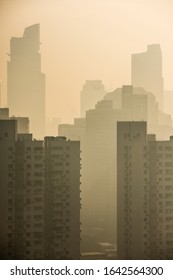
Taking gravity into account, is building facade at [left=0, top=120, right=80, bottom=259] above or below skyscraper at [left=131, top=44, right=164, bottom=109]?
below

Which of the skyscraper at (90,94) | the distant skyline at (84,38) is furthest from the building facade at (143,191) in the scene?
the distant skyline at (84,38)

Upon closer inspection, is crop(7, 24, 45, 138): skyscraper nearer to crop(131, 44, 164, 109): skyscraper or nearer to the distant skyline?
the distant skyline

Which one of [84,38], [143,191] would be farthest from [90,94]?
[143,191]

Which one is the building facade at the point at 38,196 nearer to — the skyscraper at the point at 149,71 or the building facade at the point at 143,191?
the building facade at the point at 143,191

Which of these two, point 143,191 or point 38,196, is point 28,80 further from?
point 143,191

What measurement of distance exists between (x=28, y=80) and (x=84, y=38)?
509 mm

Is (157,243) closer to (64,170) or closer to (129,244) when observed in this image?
(129,244)

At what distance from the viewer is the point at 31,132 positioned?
4098 millimetres

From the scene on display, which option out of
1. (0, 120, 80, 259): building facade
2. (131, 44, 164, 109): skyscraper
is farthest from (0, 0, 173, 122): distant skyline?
(0, 120, 80, 259): building facade

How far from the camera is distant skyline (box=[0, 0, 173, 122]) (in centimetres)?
411

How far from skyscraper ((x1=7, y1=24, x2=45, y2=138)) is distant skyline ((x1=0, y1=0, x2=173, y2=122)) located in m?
0.04

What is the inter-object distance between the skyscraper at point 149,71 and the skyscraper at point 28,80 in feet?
2.22

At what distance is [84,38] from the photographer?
13.7ft
